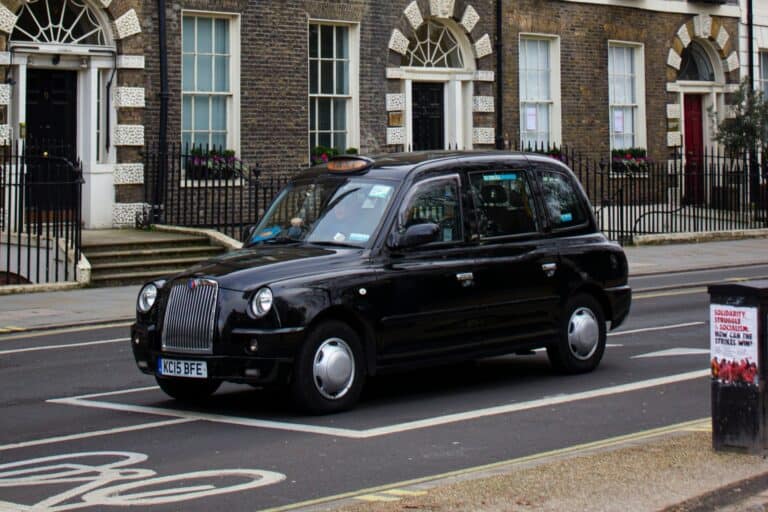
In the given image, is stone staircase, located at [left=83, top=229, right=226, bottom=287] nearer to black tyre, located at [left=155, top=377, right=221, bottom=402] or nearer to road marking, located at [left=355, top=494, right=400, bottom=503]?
black tyre, located at [left=155, top=377, right=221, bottom=402]

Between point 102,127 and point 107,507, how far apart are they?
56.6ft

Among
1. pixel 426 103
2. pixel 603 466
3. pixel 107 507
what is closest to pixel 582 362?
pixel 603 466

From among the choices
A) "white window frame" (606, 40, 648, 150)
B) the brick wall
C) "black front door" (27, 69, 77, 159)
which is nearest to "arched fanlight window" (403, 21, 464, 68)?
the brick wall

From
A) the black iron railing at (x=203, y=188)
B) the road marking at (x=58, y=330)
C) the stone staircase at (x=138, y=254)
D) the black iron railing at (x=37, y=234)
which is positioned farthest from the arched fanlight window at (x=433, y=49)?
the road marking at (x=58, y=330)

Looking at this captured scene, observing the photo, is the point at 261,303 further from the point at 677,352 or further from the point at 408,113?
the point at 408,113

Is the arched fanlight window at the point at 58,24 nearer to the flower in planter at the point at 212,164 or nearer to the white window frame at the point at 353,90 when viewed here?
the flower in planter at the point at 212,164

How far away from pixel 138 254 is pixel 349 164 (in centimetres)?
1063

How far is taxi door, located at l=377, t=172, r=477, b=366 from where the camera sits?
34.6 ft

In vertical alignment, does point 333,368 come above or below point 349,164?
below

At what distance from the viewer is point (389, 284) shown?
10508 mm

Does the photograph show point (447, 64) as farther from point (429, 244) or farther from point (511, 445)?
point (511, 445)

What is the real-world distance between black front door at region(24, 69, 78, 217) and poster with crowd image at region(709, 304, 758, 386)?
51.0 ft

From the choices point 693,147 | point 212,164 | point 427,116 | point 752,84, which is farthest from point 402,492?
point 752,84

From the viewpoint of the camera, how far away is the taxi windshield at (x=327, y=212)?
35.6ft
